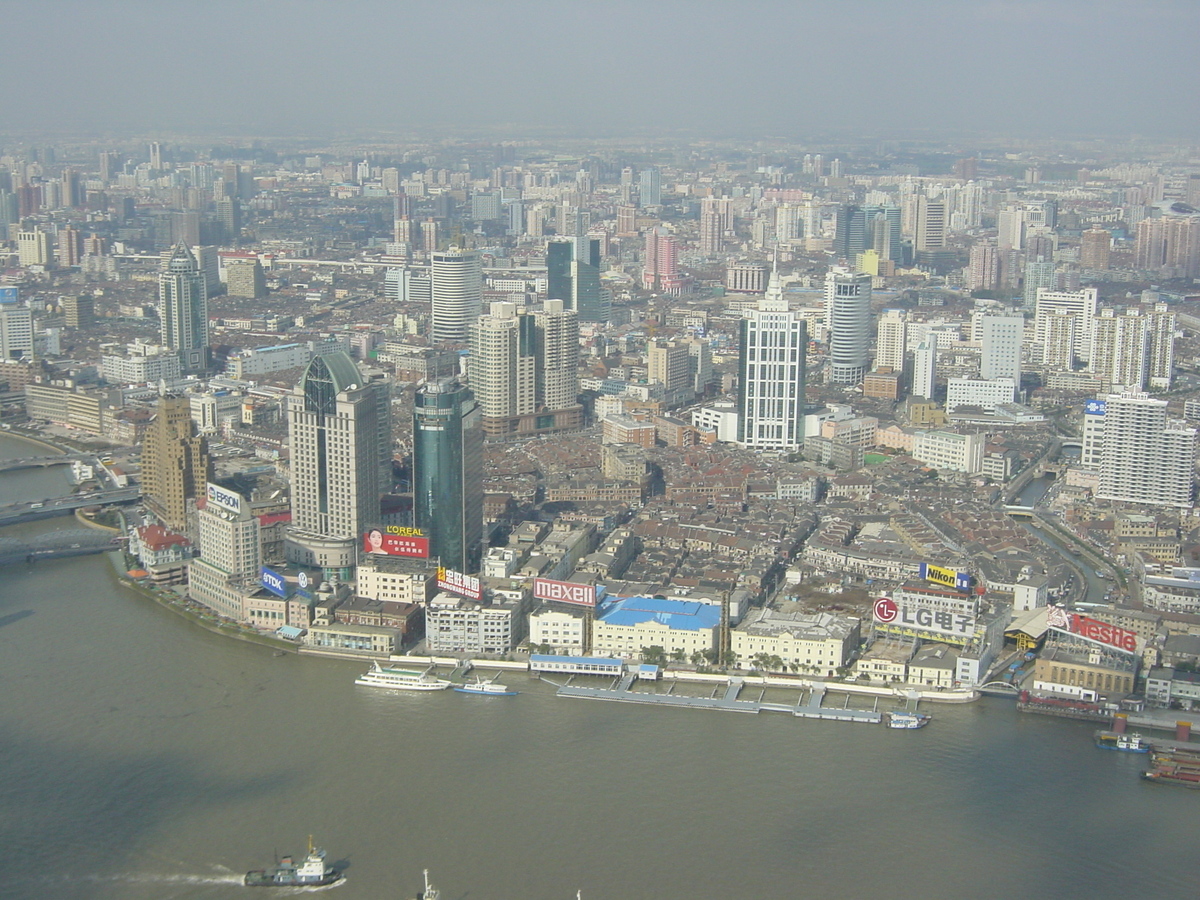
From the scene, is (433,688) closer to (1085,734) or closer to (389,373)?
(1085,734)

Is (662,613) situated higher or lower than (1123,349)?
lower

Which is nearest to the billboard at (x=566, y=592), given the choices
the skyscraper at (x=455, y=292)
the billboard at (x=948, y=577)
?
the billboard at (x=948, y=577)

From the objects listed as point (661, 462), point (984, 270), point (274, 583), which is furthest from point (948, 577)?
point (984, 270)

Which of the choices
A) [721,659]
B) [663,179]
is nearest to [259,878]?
[721,659]

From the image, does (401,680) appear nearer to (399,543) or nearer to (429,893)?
(399,543)

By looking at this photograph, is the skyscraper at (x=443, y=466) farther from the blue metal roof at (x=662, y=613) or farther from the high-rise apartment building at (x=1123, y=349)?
the high-rise apartment building at (x=1123, y=349)

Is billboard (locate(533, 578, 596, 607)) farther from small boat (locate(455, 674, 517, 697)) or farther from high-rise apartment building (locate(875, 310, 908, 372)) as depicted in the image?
high-rise apartment building (locate(875, 310, 908, 372))
